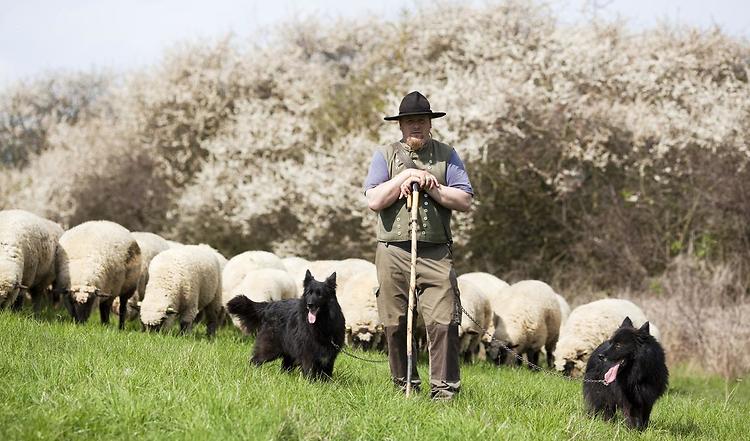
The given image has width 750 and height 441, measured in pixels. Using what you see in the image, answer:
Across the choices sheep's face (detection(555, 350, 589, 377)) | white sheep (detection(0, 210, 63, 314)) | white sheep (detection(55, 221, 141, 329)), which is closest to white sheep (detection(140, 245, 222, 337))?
white sheep (detection(55, 221, 141, 329))

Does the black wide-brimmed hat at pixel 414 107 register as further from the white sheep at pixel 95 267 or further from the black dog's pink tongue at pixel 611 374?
the white sheep at pixel 95 267

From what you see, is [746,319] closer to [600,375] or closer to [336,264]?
[336,264]

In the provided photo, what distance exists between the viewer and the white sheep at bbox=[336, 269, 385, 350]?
1248 centimetres

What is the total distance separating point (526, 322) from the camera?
531 inches

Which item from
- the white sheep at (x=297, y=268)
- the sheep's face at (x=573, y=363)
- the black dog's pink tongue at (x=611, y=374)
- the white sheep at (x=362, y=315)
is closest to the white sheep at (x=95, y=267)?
the white sheep at (x=362, y=315)

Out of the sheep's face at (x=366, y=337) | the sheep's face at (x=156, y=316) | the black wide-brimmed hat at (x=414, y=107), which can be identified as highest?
the black wide-brimmed hat at (x=414, y=107)

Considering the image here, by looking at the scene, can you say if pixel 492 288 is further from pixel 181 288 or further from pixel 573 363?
pixel 181 288

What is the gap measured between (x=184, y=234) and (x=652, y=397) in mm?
23007

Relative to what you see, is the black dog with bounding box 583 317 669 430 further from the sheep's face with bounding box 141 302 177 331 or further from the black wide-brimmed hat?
the sheep's face with bounding box 141 302 177 331

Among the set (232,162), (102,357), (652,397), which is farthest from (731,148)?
(102,357)

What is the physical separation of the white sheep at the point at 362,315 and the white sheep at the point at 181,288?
6.95 feet

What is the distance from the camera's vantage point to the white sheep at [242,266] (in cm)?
1404

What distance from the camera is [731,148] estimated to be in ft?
70.8

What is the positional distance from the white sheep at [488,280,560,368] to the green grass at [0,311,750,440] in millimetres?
4677
